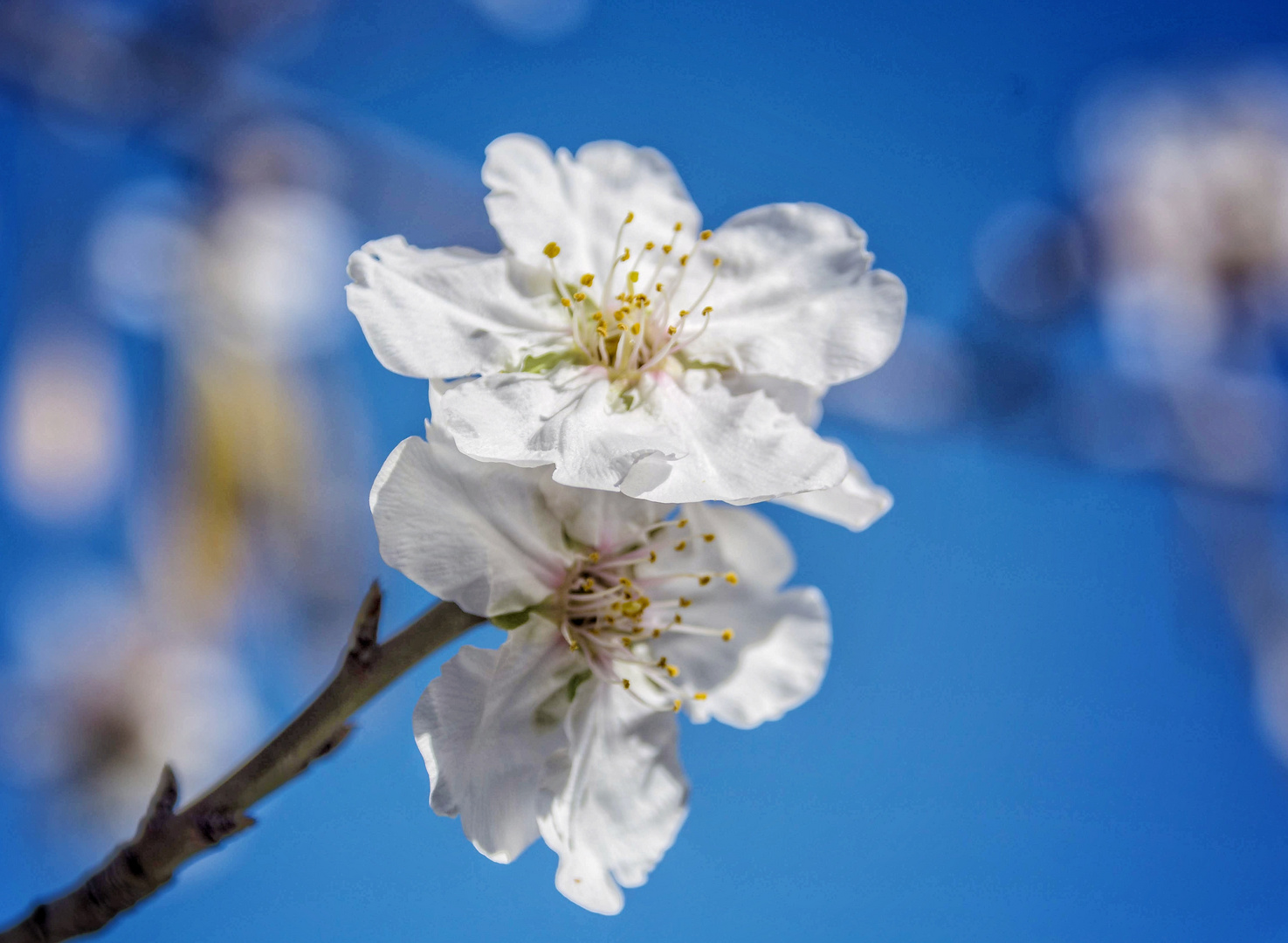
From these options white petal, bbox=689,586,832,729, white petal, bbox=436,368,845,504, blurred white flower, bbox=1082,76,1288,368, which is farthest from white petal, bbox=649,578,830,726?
blurred white flower, bbox=1082,76,1288,368

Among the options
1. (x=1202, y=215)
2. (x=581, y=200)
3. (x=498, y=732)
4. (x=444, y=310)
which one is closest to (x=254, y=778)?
(x=498, y=732)

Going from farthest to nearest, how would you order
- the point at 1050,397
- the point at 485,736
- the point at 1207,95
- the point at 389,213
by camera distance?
the point at 1207,95, the point at 1050,397, the point at 389,213, the point at 485,736

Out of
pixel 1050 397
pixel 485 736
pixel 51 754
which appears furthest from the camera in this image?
pixel 51 754

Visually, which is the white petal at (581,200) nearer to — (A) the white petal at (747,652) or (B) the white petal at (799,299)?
(B) the white petal at (799,299)

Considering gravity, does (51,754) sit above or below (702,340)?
below

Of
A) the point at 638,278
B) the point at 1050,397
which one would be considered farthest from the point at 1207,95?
the point at 638,278

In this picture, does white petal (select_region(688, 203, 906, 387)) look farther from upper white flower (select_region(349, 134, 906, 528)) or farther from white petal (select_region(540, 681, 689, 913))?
white petal (select_region(540, 681, 689, 913))

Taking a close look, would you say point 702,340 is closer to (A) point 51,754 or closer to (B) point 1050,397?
(B) point 1050,397
